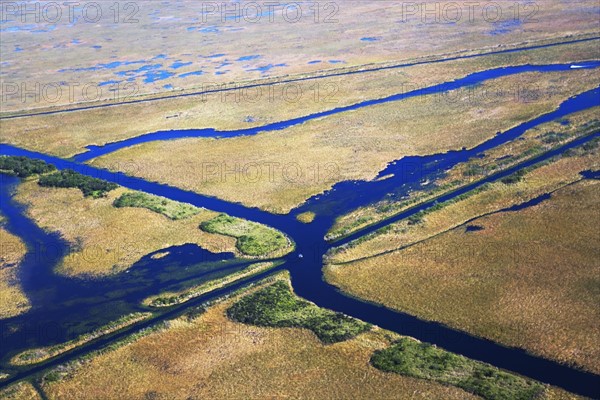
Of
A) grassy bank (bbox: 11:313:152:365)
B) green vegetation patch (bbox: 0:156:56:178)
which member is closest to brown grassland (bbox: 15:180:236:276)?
green vegetation patch (bbox: 0:156:56:178)

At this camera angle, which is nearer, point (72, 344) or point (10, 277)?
point (72, 344)

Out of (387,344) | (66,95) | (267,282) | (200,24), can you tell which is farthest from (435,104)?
(200,24)

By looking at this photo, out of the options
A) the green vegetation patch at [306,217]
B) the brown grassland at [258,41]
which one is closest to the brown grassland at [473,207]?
the green vegetation patch at [306,217]

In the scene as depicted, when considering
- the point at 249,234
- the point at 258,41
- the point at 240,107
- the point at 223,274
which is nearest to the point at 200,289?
the point at 223,274

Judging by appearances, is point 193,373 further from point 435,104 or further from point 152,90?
point 152,90

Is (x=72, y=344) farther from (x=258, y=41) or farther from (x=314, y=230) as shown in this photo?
(x=258, y=41)

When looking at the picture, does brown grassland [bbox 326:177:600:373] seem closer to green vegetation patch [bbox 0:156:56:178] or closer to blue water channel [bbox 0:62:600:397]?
blue water channel [bbox 0:62:600:397]

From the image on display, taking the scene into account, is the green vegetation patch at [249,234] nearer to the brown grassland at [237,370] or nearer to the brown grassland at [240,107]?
the brown grassland at [237,370]
